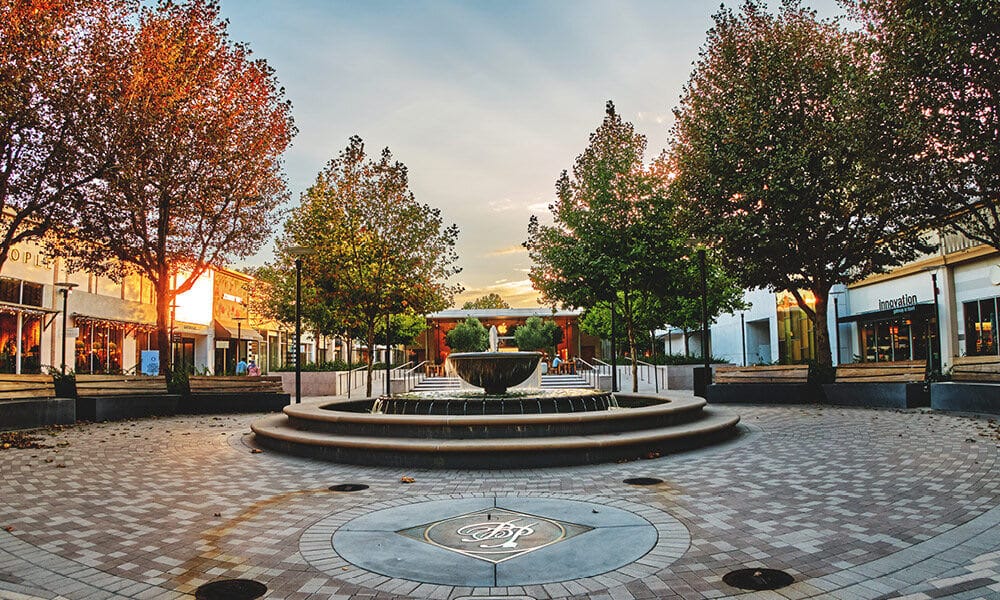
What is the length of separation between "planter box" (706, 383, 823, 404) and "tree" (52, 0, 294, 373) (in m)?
15.9

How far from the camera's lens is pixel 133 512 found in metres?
5.96

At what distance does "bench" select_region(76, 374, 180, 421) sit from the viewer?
15.0 metres

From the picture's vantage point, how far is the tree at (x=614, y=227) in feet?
70.2

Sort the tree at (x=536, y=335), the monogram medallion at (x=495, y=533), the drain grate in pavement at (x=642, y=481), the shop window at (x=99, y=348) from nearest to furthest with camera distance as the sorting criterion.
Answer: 1. the monogram medallion at (x=495, y=533)
2. the drain grate in pavement at (x=642, y=481)
3. the shop window at (x=99, y=348)
4. the tree at (x=536, y=335)

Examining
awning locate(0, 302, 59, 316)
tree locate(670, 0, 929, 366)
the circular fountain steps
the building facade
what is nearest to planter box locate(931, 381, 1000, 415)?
tree locate(670, 0, 929, 366)

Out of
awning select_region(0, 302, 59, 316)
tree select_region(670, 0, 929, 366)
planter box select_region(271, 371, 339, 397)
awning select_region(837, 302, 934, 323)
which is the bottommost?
planter box select_region(271, 371, 339, 397)

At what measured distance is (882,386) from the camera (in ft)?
52.4

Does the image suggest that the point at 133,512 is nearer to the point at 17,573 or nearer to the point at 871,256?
the point at 17,573

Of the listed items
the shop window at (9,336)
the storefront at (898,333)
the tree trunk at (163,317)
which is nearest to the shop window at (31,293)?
the shop window at (9,336)

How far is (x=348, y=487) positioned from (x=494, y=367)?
5710 mm

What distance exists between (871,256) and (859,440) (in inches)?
465

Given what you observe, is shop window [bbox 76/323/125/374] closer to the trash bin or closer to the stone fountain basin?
the stone fountain basin

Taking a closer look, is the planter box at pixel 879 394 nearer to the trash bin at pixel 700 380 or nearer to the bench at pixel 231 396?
the trash bin at pixel 700 380

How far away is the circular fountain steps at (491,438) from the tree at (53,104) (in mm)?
9208
